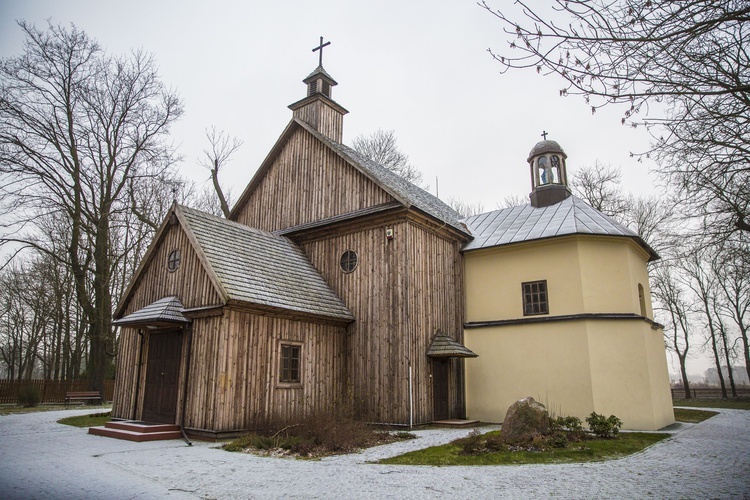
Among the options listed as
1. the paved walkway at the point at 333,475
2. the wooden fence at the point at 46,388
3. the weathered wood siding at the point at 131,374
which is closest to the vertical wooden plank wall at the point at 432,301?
the paved walkway at the point at 333,475

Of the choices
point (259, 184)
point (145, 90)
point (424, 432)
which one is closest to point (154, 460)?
point (424, 432)

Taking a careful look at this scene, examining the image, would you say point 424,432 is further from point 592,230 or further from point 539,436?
point 592,230

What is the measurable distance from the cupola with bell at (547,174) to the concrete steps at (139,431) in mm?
14657

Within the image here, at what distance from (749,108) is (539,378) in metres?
10.6

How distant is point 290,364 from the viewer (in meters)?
13.2

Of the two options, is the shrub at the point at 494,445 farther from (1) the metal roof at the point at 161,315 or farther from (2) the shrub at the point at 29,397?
(2) the shrub at the point at 29,397

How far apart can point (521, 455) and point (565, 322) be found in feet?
22.5

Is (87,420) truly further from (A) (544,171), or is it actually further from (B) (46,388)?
(A) (544,171)

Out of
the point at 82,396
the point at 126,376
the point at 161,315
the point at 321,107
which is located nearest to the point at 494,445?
the point at 161,315

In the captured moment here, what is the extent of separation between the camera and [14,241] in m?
20.3

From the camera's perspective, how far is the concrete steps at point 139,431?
11211 mm

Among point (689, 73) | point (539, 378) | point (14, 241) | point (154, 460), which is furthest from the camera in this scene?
point (14, 241)

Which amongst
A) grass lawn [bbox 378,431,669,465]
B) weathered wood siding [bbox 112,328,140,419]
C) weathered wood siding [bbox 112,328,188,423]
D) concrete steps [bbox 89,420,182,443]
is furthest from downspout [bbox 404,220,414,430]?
weathered wood siding [bbox 112,328,140,419]

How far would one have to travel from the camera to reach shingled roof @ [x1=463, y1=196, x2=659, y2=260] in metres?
15.6
